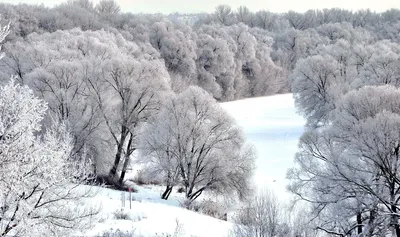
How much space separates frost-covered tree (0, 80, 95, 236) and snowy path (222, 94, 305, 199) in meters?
17.1

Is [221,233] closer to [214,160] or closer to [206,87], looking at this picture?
[214,160]

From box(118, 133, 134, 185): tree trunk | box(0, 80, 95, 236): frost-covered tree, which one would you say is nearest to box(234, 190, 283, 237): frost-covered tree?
box(0, 80, 95, 236): frost-covered tree

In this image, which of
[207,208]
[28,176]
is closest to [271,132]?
[207,208]

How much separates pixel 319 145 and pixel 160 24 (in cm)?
4382

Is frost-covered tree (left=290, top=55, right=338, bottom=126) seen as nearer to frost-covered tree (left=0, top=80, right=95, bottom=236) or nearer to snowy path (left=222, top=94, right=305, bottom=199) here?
snowy path (left=222, top=94, right=305, bottom=199)

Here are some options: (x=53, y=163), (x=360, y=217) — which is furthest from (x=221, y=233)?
(x=53, y=163)

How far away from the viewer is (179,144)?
27781mm

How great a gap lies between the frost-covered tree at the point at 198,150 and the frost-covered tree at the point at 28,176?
14329 mm

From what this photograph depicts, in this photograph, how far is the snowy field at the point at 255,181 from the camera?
1852 centimetres

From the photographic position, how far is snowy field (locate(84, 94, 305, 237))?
60.7ft

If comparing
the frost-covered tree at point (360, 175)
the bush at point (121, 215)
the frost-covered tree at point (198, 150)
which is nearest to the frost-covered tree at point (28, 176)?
the bush at point (121, 215)

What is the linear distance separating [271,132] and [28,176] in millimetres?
37382

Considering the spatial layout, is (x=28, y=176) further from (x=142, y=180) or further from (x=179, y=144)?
(x=142, y=180)

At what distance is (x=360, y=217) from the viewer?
60.2 feet
